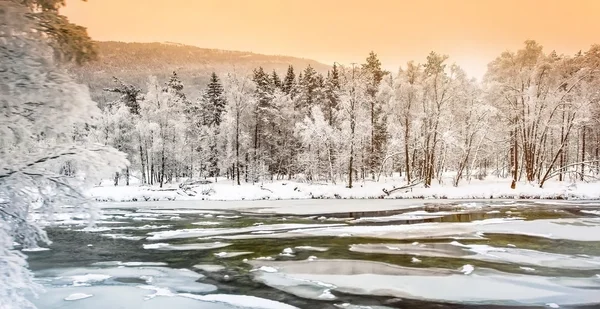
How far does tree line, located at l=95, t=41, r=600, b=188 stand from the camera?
34.5 metres

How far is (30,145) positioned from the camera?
6.24 meters

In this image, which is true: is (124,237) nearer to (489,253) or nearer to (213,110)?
(489,253)

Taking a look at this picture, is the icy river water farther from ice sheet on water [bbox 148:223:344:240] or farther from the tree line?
the tree line

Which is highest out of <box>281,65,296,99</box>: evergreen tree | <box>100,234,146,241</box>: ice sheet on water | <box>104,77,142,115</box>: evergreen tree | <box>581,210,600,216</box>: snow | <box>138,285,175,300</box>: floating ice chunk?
<box>281,65,296,99</box>: evergreen tree

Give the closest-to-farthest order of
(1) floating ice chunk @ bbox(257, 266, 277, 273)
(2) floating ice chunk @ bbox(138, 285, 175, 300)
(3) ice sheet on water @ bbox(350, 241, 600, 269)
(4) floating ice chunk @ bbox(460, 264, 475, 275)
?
(2) floating ice chunk @ bbox(138, 285, 175, 300) → (4) floating ice chunk @ bbox(460, 264, 475, 275) → (1) floating ice chunk @ bbox(257, 266, 277, 273) → (3) ice sheet on water @ bbox(350, 241, 600, 269)

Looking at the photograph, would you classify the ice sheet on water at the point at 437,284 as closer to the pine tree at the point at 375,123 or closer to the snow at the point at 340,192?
the snow at the point at 340,192

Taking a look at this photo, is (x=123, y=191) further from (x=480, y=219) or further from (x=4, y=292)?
(x=4, y=292)

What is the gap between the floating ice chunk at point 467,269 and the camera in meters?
10.1

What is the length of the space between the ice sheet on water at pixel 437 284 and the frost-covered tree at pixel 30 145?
188 inches

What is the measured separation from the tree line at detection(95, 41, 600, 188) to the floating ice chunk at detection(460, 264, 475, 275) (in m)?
24.3

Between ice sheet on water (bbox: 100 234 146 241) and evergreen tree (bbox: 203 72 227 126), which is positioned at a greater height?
evergreen tree (bbox: 203 72 227 126)

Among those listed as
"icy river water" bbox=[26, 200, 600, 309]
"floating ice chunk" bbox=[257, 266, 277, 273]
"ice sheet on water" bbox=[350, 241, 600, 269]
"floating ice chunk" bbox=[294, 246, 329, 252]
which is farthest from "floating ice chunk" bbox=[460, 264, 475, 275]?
"floating ice chunk" bbox=[257, 266, 277, 273]

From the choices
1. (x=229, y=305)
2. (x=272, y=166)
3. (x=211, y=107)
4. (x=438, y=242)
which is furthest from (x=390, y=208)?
(x=211, y=107)

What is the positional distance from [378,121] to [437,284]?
3569cm
